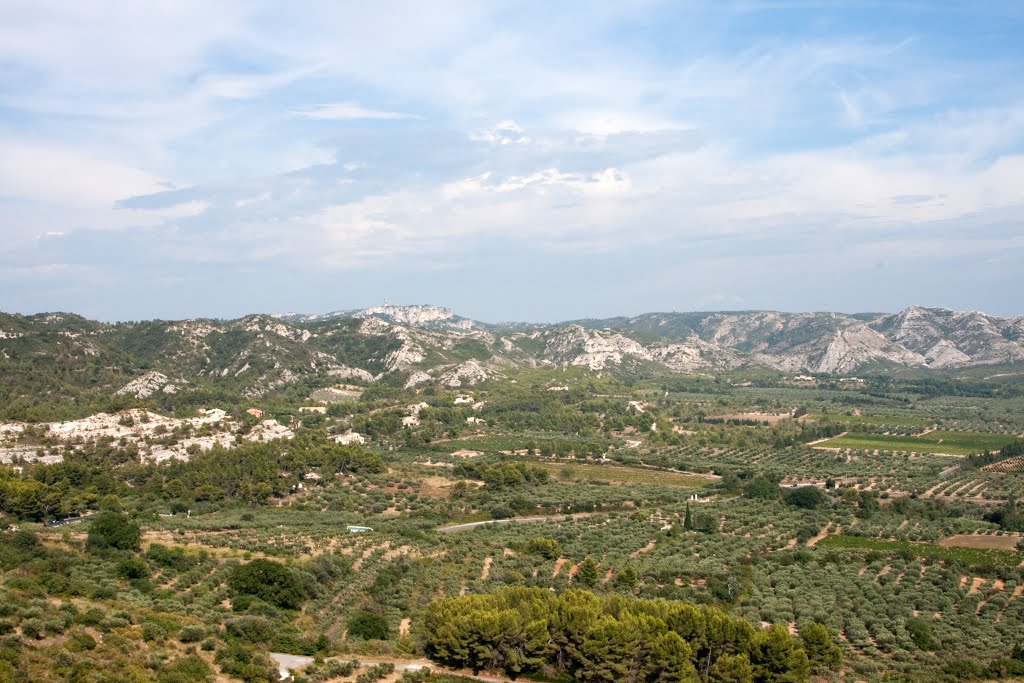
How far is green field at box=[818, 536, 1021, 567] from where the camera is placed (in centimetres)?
5216

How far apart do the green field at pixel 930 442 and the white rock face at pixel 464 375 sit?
78452mm

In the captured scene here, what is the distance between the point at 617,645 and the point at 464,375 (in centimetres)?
14032

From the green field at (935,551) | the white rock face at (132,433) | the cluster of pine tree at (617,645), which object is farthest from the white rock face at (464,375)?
the cluster of pine tree at (617,645)

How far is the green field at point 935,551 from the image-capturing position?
52.2 m

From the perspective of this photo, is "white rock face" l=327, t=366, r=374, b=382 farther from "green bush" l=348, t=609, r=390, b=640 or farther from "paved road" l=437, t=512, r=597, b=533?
"green bush" l=348, t=609, r=390, b=640

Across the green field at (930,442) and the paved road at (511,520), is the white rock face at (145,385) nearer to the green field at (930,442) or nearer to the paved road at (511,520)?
the paved road at (511,520)

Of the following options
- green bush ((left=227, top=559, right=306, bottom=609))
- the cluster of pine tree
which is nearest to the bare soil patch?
the cluster of pine tree

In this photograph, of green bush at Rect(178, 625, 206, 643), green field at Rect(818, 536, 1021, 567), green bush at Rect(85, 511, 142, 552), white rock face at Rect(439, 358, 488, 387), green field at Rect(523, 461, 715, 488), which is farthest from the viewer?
white rock face at Rect(439, 358, 488, 387)

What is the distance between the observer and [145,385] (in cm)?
12275

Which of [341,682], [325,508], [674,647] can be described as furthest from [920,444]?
[341,682]

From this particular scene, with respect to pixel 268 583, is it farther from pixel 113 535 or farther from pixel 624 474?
pixel 624 474

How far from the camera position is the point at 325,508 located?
224 ft

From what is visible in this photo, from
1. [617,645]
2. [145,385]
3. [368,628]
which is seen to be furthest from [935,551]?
[145,385]

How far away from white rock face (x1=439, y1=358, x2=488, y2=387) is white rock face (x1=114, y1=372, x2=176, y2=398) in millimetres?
59805
